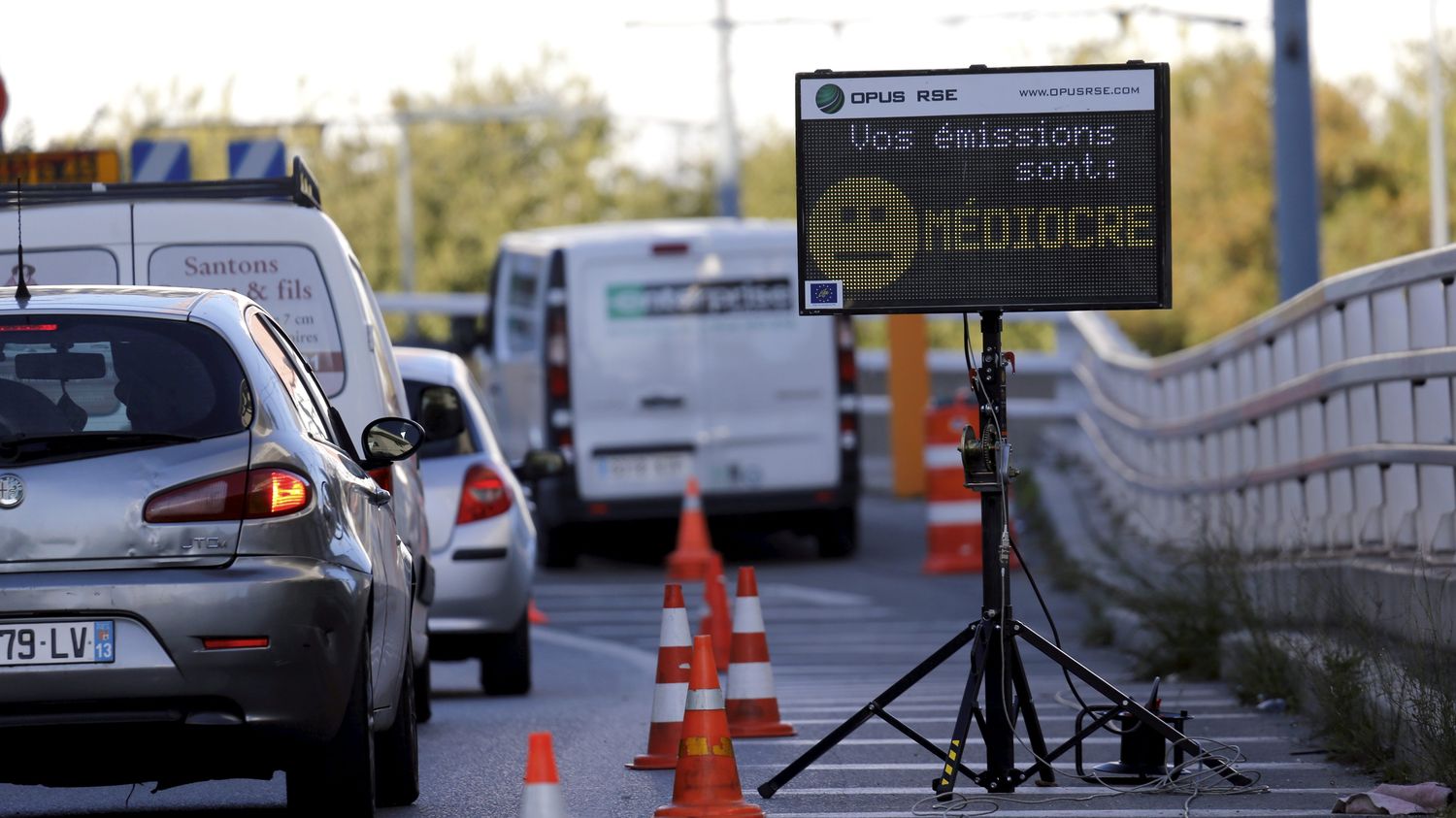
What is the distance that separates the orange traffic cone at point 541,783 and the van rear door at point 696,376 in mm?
14894

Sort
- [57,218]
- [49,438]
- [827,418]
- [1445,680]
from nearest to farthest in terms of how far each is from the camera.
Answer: [49,438], [1445,680], [57,218], [827,418]

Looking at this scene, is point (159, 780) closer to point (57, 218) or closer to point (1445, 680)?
point (57, 218)

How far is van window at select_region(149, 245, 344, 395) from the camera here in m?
9.18

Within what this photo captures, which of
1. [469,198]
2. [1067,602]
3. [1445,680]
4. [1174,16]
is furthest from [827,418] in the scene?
[469,198]

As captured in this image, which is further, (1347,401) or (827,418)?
(827,418)

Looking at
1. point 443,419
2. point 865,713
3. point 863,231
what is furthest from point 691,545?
point 865,713

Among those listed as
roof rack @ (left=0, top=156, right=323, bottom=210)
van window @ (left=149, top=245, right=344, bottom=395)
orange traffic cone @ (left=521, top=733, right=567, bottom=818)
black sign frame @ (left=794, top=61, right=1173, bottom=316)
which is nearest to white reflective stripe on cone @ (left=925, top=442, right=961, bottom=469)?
roof rack @ (left=0, top=156, right=323, bottom=210)

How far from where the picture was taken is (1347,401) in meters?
11.6

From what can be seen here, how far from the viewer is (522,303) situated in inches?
884

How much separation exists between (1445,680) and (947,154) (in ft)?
6.92

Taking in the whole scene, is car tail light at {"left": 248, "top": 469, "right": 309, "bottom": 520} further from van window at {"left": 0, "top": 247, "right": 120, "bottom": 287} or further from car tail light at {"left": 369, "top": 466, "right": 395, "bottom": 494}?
van window at {"left": 0, "top": 247, "right": 120, "bottom": 287}

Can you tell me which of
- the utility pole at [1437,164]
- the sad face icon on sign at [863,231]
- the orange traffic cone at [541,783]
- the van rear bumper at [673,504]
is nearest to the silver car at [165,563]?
the orange traffic cone at [541,783]

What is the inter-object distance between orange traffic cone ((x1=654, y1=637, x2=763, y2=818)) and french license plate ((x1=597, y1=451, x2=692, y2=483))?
44.1 ft

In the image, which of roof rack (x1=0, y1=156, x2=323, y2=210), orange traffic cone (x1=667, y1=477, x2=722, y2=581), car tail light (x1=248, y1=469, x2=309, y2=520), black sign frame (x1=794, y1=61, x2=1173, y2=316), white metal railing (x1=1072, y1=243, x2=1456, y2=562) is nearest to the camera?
car tail light (x1=248, y1=469, x2=309, y2=520)
